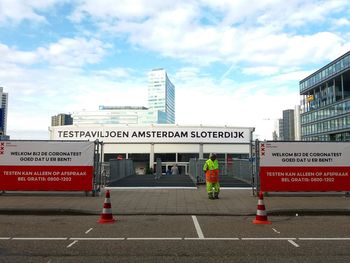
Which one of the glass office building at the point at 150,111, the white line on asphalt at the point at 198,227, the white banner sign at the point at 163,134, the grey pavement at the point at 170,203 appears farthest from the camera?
the glass office building at the point at 150,111

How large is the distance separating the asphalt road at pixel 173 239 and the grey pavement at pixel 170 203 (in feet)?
2.69

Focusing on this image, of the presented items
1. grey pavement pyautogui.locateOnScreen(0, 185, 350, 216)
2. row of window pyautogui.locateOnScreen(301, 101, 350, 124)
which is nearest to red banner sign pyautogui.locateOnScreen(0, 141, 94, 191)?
grey pavement pyautogui.locateOnScreen(0, 185, 350, 216)

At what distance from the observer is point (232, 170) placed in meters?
29.7

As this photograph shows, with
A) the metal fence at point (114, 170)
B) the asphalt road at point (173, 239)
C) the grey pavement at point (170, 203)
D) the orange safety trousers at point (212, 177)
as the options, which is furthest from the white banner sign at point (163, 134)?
the asphalt road at point (173, 239)

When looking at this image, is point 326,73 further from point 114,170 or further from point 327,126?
point 114,170

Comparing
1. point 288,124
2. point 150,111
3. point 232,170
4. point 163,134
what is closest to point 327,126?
point 150,111

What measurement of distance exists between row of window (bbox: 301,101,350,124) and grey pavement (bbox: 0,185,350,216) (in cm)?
7537

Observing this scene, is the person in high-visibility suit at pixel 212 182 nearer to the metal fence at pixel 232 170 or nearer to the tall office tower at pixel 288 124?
the metal fence at pixel 232 170

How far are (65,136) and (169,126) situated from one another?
1451cm

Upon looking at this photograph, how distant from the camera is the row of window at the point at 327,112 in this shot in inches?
3341
